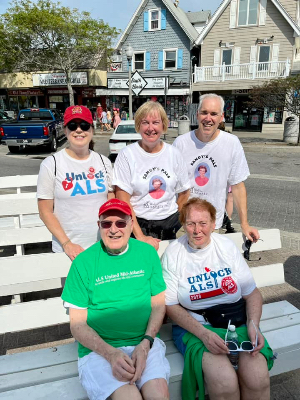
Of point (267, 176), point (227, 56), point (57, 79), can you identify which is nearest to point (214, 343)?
point (267, 176)

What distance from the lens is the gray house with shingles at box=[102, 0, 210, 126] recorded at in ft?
78.6

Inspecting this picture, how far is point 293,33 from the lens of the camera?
2066cm

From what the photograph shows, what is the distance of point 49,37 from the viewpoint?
877 inches

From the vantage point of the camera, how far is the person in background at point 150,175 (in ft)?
8.06

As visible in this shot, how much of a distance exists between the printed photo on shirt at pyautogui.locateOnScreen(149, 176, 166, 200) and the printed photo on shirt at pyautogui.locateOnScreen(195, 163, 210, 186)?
19.6 inches

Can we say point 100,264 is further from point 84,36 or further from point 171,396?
point 84,36

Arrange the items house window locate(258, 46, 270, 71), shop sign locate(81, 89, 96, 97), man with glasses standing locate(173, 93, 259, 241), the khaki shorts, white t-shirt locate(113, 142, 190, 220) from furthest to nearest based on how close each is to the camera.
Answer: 1. shop sign locate(81, 89, 96, 97)
2. house window locate(258, 46, 270, 71)
3. man with glasses standing locate(173, 93, 259, 241)
4. white t-shirt locate(113, 142, 190, 220)
5. the khaki shorts

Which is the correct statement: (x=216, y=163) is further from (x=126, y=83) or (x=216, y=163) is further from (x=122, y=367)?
(x=126, y=83)

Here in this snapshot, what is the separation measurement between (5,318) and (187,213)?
5.23 ft

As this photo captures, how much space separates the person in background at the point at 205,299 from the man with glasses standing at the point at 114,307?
0.62 ft

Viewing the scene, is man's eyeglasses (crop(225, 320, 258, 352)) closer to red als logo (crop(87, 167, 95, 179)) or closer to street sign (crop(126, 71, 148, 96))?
red als logo (crop(87, 167, 95, 179))

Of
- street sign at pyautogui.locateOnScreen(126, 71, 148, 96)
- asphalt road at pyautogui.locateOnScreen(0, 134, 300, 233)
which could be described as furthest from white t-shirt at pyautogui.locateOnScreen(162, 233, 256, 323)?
street sign at pyautogui.locateOnScreen(126, 71, 148, 96)

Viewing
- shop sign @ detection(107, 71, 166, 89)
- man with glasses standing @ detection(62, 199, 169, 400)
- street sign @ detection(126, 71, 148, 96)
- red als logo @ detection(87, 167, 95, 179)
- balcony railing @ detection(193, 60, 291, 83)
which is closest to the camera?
man with glasses standing @ detection(62, 199, 169, 400)

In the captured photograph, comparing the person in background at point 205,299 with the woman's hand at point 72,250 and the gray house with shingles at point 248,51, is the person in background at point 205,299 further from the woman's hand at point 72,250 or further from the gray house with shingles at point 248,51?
the gray house with shingles at point 248,51
